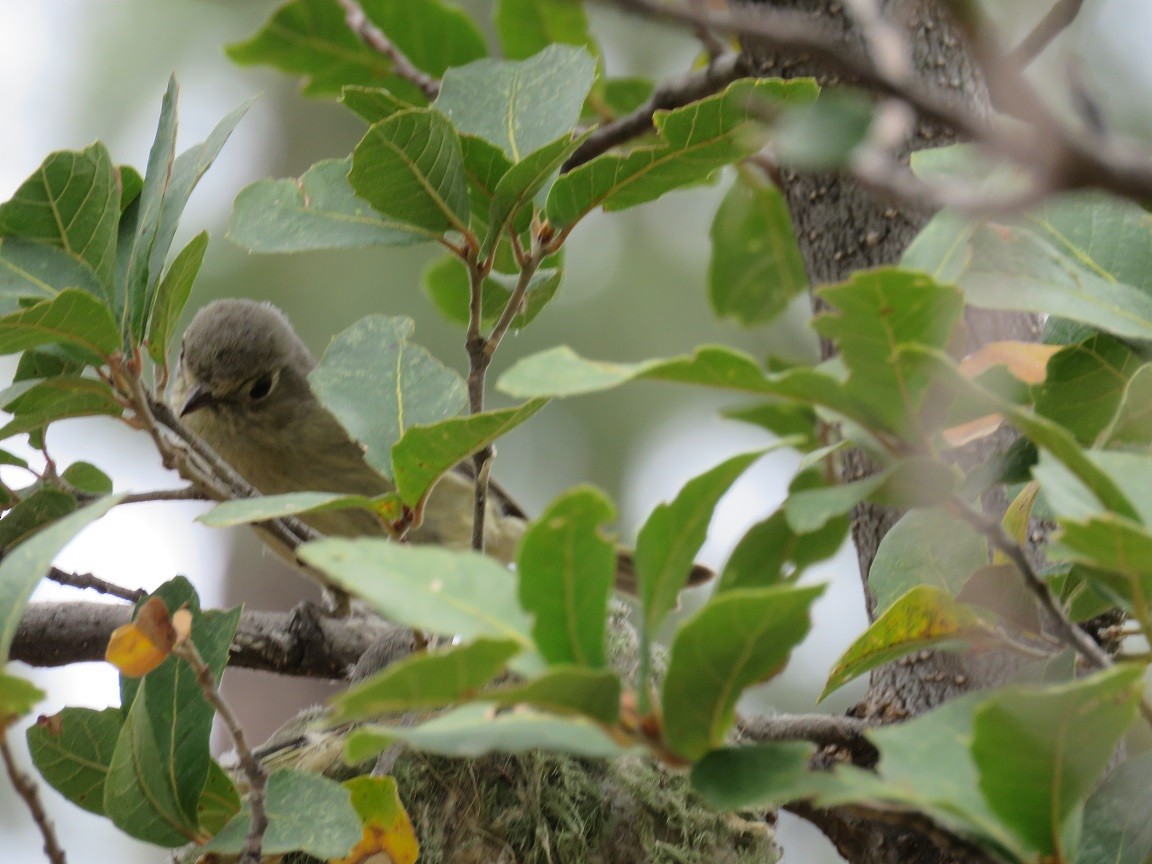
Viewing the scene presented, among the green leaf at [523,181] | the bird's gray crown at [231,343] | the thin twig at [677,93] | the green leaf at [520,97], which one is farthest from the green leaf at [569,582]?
the bird's gray crown at [231,343]

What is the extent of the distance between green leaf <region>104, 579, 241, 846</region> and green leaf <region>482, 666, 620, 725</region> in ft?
2.26

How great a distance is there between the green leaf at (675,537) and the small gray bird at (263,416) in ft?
9.75

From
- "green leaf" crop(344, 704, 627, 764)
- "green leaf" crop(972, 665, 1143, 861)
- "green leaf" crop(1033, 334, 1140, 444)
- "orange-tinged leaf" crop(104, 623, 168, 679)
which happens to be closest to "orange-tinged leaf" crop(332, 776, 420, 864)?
"orange-tinged leaf" crop(104, 623, 168, 679)

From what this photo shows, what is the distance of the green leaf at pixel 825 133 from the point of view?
2.75 feet

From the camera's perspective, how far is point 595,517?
1024 mm

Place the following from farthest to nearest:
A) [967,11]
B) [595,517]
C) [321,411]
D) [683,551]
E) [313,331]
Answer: [313,331] < [321,411] < [683,551] < [595,517] < [967,11]

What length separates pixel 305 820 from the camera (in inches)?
56.9

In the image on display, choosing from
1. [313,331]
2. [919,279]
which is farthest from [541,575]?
[313,331]

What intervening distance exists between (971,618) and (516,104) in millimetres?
924

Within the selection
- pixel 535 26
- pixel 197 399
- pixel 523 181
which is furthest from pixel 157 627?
pixel 197 399

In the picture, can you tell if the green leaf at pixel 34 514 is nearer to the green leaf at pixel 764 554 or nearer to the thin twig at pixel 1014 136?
the green leaf at pixel 764 554

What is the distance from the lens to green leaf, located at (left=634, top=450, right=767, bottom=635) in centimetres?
111

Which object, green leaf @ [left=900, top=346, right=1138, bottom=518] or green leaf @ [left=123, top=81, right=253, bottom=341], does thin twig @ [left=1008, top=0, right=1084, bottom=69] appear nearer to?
green leaf @ [left=900, top=346, right=1138, bottom=518]

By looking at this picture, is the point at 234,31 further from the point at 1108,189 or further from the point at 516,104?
the point at 1108,189
